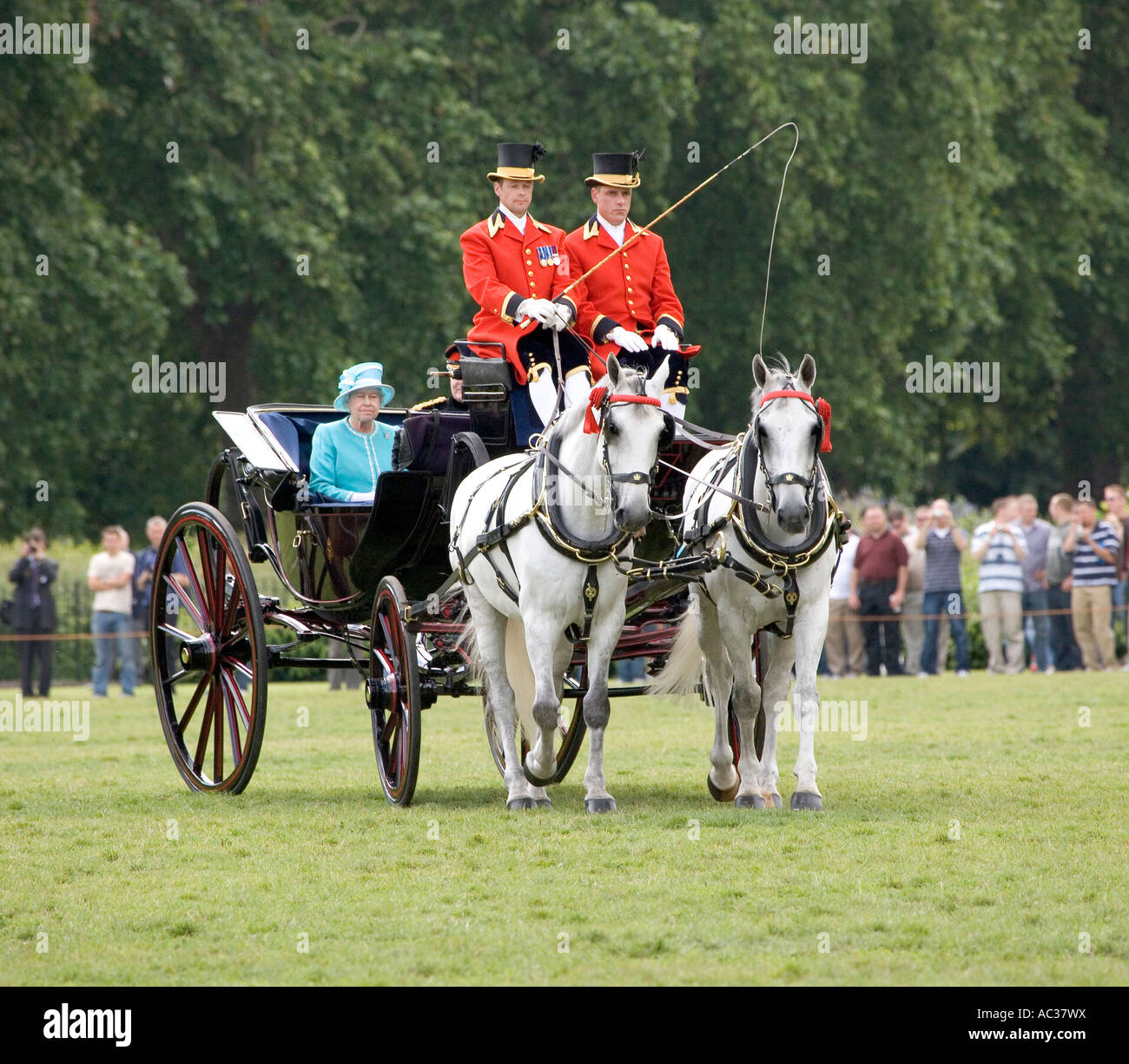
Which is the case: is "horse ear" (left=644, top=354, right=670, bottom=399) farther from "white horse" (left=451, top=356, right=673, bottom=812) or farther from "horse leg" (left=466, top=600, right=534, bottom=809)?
"horse leg" (left=466, top=600, right=534, bottom=809)

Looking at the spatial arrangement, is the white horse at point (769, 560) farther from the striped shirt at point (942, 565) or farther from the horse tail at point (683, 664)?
the striped shirt at point (942, 565)

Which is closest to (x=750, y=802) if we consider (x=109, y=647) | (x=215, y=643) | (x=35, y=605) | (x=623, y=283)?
(x=623, y=283)

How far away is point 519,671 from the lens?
9312 millimetres

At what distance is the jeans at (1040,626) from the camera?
2023cm

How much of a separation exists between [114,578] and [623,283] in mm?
12023

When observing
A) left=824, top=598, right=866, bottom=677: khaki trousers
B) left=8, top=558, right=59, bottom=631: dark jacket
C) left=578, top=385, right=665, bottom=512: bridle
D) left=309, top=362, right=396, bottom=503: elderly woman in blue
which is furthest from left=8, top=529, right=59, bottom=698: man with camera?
left=578, top=385, right=665, bottom=512: bridle

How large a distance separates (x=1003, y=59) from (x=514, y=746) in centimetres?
2240

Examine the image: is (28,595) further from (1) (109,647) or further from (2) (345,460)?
(2) (345,460)

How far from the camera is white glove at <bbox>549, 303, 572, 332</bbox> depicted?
9094mm

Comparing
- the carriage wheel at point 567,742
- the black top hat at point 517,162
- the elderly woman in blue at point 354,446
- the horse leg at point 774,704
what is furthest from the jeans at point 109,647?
the horse leg at point 774,704

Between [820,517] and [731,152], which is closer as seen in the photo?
[820,517]
